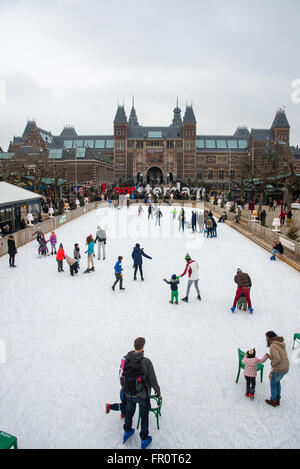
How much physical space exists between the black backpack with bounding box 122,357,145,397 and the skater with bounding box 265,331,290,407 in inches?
72.3

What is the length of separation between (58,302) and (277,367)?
5.77 m

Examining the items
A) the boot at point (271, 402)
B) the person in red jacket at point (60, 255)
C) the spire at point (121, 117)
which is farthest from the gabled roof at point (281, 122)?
the boot at point (271, 402)

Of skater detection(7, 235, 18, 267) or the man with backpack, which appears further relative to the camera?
skater detection(7, 235, 18, 267)

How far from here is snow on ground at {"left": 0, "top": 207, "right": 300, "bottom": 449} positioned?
4.25 meters

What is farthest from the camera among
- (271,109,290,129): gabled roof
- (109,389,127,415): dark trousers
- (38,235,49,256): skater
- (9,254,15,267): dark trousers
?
(271,109,290,129): gabled roof

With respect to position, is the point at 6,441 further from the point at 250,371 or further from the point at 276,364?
the point at 276,364

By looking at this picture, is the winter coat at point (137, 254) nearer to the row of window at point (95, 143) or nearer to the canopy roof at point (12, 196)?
the canopy roof at point (12, 196)

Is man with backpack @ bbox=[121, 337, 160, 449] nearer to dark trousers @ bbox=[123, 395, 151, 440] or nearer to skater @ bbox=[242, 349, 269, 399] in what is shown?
dark trousers @ bbox=[123, 395, 151, 440]

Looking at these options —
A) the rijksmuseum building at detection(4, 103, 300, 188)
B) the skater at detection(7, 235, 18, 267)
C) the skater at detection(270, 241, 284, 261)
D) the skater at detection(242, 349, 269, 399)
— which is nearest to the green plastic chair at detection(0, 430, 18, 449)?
the skater at detection(242, 349, 269, 399)

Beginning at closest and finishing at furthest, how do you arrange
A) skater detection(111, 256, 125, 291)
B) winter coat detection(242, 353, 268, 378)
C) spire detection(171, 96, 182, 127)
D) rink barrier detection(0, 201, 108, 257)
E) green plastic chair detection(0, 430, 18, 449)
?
green plastic chair detection(0, 430, 18, 449) < winter coat detection(242, 353, 268, 378) < skater detection(111, 256, 125, 291) < rink barrier detection(0, 201, 108, 257) < spire detection(171, 96, 182, 127)

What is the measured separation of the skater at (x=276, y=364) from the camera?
14.7 ft

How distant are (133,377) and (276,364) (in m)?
1.95

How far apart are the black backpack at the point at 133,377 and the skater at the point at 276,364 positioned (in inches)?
72.3

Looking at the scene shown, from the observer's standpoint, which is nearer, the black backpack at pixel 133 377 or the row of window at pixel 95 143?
the black backpack at pixel 133 377
